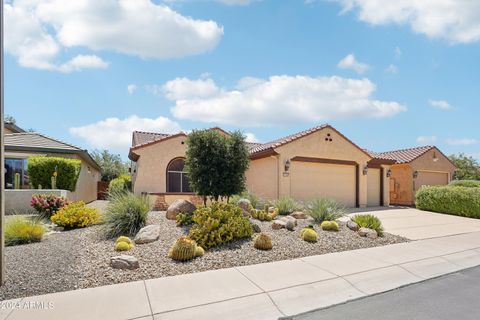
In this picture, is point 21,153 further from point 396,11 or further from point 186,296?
point 396,11

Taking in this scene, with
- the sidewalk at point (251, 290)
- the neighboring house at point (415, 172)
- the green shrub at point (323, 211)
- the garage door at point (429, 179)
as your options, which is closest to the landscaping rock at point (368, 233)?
the green shrub at point (323, 211)

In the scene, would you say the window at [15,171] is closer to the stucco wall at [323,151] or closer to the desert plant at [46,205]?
the desert plant at [46,205]

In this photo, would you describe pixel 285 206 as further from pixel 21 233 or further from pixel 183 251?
pixel 21 233

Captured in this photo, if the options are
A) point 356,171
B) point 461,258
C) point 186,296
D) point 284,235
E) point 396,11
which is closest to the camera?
point 186,296

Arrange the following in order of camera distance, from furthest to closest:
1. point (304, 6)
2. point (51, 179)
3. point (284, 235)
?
point (51, 179) → point (304, 6) → point (284, 235)

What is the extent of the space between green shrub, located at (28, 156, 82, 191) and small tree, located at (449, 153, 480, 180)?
112ft

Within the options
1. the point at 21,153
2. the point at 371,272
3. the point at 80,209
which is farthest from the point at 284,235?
the point at 21,153

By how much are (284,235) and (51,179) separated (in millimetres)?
11822

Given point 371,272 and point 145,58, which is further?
point 145,58

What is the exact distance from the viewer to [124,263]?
6.23m

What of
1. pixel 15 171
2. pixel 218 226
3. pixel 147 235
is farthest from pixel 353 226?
pixel 15 171

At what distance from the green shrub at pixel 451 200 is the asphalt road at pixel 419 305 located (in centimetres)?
1239

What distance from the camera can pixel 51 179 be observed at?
48.9 ft

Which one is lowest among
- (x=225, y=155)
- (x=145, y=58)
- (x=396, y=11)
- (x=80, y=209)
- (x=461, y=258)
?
(x=461, y=258)
